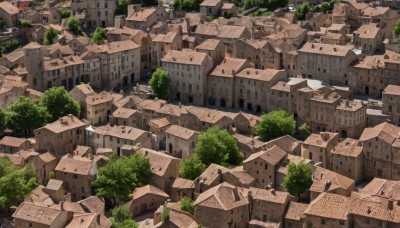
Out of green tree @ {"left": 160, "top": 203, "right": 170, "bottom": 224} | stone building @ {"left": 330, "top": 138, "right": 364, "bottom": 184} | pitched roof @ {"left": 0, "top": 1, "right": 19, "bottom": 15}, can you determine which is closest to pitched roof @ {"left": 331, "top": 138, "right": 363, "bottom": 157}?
stone building @ {"left": 330, "top": 138, "right": 364, "bottom": 184}

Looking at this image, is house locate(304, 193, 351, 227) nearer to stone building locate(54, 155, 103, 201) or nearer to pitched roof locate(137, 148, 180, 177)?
pitched roof locate(137, 148, 180, 177)

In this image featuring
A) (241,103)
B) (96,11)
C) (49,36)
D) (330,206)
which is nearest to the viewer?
(330,206)

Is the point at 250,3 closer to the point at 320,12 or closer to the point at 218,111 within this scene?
the point at 320,12

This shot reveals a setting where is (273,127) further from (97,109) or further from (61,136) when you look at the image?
(61,136)

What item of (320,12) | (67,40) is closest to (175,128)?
(67,40)

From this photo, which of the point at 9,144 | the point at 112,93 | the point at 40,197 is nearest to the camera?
the point at 40,197

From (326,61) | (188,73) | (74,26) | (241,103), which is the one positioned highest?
(74,26)

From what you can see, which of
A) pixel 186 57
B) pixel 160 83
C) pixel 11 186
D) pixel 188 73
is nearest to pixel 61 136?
pixel 11 186
